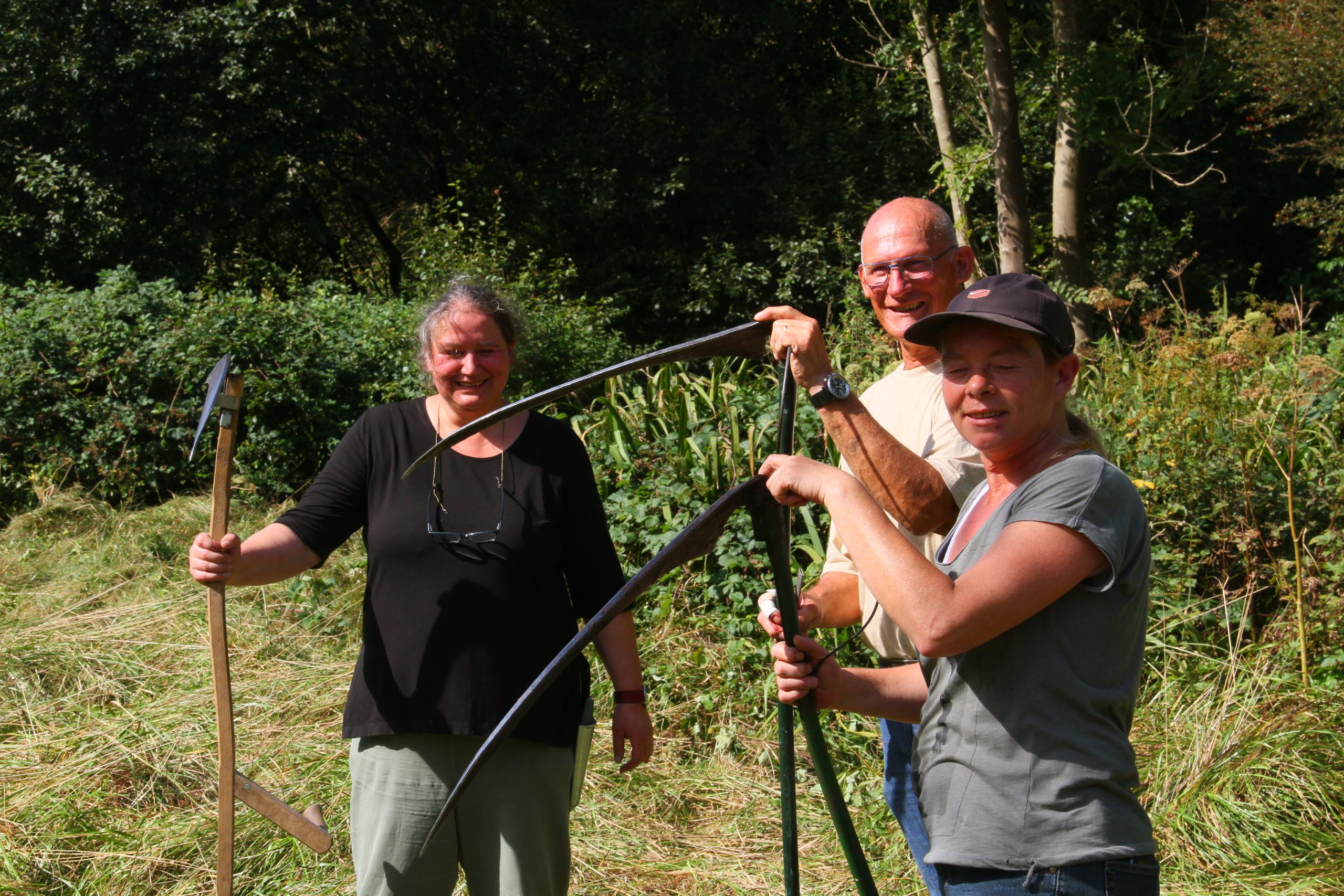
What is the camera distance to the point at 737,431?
4.93 metres

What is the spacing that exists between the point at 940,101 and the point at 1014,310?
25.2ft

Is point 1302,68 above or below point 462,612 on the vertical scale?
above

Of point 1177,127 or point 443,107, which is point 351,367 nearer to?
point 443,107

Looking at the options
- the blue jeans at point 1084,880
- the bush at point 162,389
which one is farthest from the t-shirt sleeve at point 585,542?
the bush at point 162,389

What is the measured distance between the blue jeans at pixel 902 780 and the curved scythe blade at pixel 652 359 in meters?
0.78

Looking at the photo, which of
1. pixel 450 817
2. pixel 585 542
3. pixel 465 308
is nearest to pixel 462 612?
pixel 585 542

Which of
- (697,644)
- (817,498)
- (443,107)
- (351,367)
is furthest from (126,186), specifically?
(817,498)

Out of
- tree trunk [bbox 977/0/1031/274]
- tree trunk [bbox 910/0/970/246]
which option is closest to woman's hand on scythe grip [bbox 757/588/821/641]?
tree trunk [bbox 977/0/1031/274]

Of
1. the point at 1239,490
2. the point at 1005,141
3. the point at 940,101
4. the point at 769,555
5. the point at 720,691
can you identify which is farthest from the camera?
the point at 940,101

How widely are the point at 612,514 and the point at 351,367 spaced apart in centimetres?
386

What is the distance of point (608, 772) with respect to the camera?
13.2 ft

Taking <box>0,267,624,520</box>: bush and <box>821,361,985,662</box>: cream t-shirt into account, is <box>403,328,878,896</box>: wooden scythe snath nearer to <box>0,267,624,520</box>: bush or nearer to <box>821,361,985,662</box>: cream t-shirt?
<box>821,361,985,662</box>: cream t-shirt

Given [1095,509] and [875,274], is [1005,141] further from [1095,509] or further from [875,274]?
[1095,509]

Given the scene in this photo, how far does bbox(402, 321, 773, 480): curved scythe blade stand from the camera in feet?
4.72
